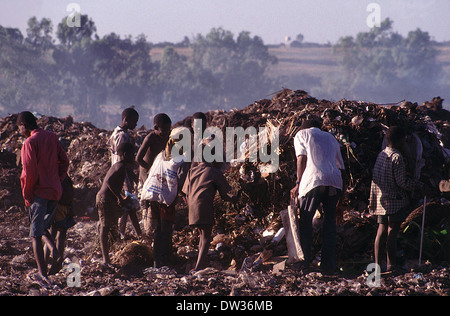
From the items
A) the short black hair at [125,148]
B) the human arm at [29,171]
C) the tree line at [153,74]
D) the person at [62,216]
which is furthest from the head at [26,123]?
the tree line at [153,74]

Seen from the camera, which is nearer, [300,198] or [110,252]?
[300,198]

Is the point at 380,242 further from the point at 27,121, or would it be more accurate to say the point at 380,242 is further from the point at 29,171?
the point at 27,121

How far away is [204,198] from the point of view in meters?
5.55

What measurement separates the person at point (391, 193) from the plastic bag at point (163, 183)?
87.7 inches

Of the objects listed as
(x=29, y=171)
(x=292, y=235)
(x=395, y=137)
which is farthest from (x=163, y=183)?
(x=395, y=137)

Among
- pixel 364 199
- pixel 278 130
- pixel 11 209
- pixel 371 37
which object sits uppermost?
pixel 371 37

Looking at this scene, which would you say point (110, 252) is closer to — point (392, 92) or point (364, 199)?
point (364, 199)

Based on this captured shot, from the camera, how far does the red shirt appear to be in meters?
5.05

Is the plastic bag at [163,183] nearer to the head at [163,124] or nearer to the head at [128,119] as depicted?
the head at [163,124]

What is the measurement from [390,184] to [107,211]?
320 cm

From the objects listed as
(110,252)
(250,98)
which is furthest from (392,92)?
(110,252)

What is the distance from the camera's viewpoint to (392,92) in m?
66.2

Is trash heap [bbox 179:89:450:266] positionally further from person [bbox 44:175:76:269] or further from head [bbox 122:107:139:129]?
person [bbox 44:175:76:269]
